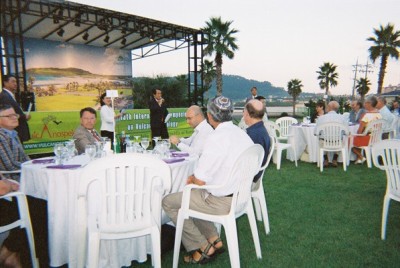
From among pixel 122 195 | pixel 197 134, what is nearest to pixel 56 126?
pixel 197 134

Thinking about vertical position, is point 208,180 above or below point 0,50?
below

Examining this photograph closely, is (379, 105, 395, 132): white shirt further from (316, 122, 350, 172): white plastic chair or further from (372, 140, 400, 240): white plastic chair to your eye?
(372, 140, 400, 240): white plastic chair

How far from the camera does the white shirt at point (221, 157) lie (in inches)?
88.0

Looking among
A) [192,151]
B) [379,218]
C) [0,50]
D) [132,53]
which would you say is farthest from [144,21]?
[379,218]

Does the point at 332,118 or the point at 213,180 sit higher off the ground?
the point at 332,118

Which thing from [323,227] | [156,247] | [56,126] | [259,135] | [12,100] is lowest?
[323,227]

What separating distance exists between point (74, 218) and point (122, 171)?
0.79m

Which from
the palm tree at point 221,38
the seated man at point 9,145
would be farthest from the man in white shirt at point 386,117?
the palm tree at point 221,38

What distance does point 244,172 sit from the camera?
2.35 meters

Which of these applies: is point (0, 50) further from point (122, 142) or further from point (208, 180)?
point (208, 180)

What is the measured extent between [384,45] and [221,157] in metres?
31.3

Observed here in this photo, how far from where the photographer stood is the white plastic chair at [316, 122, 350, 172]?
19.5 ft

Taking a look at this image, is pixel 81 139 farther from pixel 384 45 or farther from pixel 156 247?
pixel 384 45

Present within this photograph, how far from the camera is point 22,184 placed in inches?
103
